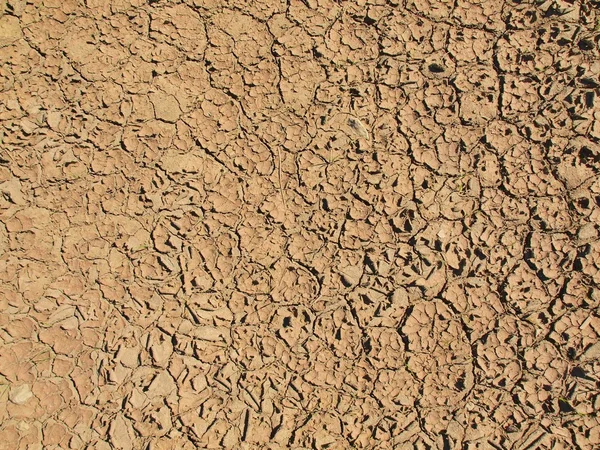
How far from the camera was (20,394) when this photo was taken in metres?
1.96

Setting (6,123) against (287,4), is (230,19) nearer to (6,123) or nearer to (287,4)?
(287,4)

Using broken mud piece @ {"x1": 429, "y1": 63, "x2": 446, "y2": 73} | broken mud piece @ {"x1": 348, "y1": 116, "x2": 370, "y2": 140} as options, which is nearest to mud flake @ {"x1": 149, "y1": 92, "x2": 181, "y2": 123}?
broken mud piece @ {"x1": 348, "y1": 116, "x2": 370, "y2": 140}

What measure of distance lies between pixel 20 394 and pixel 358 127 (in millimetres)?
1458

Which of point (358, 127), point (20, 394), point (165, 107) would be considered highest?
point (358, 127)

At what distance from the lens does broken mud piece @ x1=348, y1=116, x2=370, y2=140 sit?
7.17 feet

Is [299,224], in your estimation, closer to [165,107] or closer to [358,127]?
[358,127]

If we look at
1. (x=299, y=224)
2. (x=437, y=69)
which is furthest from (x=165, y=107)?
(x=437, y=69)

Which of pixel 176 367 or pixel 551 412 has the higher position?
pixel 551 412

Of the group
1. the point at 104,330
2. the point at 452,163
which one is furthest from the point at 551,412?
the point at 104,330

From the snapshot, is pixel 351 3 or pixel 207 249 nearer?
pixel 207 249

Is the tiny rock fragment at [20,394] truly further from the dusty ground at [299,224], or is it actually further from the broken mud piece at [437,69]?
the broken mud piece at [437,69]

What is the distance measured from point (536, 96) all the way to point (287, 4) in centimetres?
97

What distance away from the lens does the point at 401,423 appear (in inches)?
80.4

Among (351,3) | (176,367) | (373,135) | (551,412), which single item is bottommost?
(176,367)
